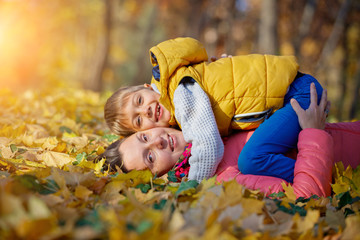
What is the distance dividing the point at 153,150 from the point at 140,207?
1.05m

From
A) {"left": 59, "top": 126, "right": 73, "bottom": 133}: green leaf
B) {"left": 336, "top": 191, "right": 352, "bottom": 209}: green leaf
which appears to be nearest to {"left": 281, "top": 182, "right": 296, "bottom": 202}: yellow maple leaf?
{"left": 336, "top": 191, "right": 352, "bottom": 209}: green leaf

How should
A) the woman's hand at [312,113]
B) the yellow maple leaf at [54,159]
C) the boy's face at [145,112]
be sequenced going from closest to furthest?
the yellow maple leaf at [54,159] → the woman's hand at [312,113] → the boy's face at [145,112]

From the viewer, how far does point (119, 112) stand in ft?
8.89

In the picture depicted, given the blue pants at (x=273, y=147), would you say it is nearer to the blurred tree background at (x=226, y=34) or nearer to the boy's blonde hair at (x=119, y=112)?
the boy's blonde hair at (x=119, y=112)

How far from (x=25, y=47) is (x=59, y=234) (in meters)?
13.1

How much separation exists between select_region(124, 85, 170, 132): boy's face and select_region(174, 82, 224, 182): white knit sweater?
0.84 feet

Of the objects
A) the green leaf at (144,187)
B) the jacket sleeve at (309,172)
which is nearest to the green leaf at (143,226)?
the green leaf at (144,187)

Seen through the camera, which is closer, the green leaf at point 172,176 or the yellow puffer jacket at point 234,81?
the green leaf at point 172,176

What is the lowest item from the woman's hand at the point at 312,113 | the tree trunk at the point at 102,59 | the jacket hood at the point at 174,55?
the tree trunk at the point at 102,59

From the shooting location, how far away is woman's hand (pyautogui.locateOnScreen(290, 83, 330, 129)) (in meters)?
2.18

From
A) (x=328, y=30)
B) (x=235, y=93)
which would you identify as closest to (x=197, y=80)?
(x=235, y=93)

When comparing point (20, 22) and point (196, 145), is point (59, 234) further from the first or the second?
point (20, 22)

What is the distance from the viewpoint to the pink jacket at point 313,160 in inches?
74.7

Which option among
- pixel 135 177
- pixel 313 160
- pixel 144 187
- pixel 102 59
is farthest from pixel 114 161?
pixel 102 59
